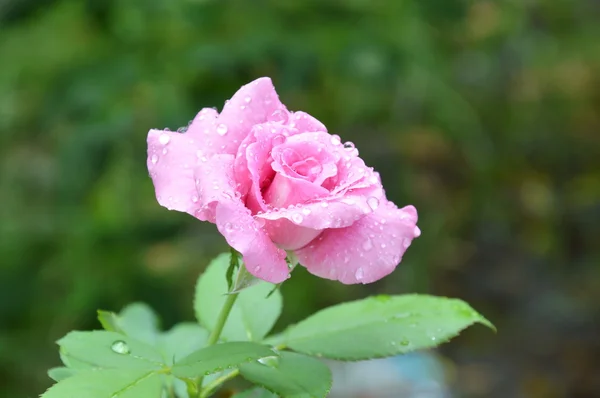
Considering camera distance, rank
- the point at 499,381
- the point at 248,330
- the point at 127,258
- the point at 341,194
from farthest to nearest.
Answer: the point at 499,381, the point at 127,258, the point at 248,330, the point at 341,194

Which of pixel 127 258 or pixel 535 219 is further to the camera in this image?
pixel 535 219

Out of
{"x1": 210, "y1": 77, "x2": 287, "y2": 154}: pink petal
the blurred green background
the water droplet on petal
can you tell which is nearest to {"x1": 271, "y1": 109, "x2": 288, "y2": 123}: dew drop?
{"x1": 210, "y1": 77, "x2": 287, "y2": 154}: pink petal

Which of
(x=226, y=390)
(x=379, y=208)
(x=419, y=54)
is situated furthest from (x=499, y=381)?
(x=379, y=208)

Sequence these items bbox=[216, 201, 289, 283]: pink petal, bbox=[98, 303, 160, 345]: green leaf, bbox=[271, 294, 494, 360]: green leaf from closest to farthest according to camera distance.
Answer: bbox=[216, 201, 289, 283]: pink petal, bbox=[271, 294, 494, 360]: green leaf, bbox=[98, 303, 160, 345]: green leaf

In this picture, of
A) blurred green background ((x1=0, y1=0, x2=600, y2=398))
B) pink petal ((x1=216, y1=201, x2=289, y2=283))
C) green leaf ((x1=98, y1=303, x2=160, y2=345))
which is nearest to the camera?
pink petal ((x1=216, y1=201, x2=289, y2=283))

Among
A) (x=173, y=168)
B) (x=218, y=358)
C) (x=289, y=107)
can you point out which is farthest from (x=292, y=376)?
(x=289, y=107)

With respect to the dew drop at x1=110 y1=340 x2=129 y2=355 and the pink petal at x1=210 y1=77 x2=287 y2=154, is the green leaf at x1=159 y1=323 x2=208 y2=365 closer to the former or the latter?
the dew drop at x1=110 y1=340 x2=129 y2=355

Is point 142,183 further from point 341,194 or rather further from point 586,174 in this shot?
point 586,174
